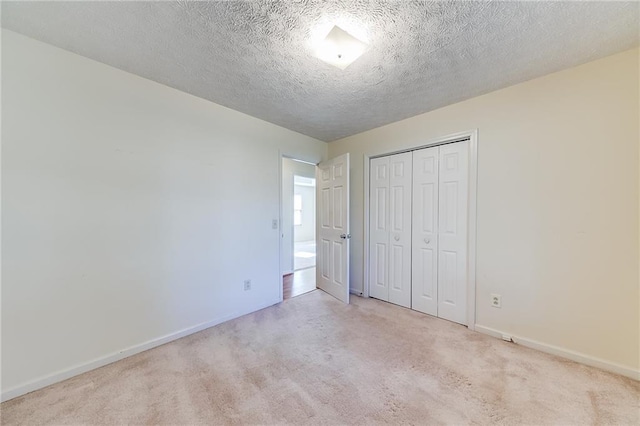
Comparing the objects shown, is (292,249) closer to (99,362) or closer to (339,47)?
(99,362)

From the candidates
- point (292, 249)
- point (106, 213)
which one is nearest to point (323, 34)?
point (106, 213)

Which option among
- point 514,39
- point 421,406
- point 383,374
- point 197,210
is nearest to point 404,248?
point 383,374

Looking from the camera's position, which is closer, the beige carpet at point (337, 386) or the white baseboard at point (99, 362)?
the beige carpet at point (337, 386)

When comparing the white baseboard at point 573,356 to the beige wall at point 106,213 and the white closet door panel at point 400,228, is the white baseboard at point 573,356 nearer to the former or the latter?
the white closet door panel at point 400,228

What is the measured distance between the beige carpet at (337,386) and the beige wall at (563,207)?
339mm

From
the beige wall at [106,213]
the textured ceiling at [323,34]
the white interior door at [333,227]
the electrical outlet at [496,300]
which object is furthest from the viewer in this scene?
the white interior door at [333,227]

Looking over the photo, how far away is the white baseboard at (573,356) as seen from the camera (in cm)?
173

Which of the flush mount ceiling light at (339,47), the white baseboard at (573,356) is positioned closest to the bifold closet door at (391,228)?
the white baseboard at (573,356)

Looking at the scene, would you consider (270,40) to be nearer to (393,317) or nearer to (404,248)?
(404,248)

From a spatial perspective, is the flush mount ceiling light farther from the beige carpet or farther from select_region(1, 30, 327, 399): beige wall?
the beige carpet

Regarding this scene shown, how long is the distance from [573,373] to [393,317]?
141 cm

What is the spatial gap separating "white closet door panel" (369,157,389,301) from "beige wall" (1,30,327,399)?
1676mm

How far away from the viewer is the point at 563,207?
196 cm

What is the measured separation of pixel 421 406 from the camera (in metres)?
1.48
